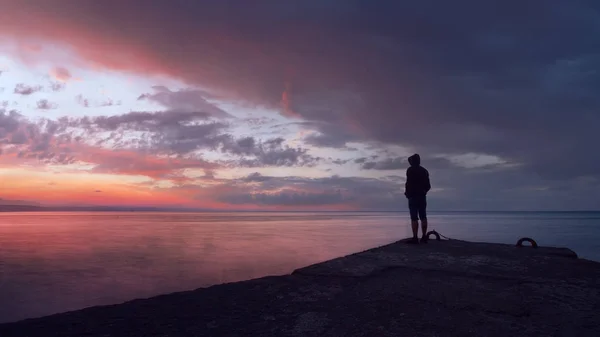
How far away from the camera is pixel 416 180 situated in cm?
976

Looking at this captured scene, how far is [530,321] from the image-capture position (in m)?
4.18

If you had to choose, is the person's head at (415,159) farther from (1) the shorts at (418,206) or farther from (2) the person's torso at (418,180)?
(1) the shorts at (418,206)

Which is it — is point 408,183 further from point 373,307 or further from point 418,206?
point 373,307

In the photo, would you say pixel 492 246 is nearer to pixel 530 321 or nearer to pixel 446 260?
pixel 446 260

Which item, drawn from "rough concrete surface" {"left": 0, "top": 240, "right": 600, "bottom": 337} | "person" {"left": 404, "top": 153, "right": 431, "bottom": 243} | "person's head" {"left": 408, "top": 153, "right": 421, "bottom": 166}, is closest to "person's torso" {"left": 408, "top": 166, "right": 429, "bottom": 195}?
"person" {"left": 404, "top": 153, "right": 431, "bottom": 243}

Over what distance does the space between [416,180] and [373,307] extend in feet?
19.0

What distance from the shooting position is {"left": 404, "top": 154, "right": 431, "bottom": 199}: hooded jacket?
31.9 feet

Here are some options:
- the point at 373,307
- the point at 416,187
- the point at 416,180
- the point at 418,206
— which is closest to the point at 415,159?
the point at 416,180

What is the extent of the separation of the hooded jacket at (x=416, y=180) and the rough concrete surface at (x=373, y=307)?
299 cm

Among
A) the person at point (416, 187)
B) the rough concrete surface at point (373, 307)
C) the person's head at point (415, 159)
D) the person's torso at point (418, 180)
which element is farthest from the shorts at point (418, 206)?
the rough concrete surface at point (373, 307)

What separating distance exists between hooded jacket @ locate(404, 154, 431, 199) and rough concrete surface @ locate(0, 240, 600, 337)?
118 inches

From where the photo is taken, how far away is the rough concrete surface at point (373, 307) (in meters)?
3.92

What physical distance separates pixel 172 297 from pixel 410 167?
7.10m

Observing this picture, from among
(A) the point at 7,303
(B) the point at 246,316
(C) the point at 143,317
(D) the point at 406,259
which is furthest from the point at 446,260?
(A) the point at 7,303
